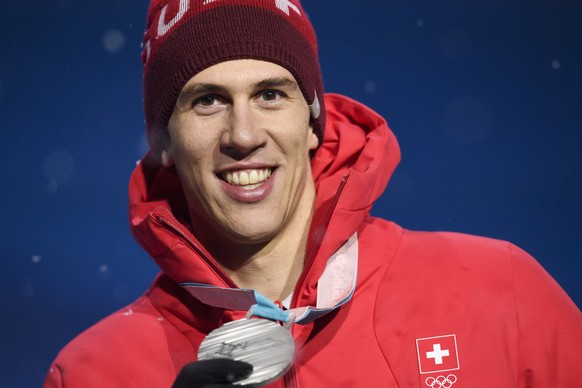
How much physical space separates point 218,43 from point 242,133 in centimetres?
22

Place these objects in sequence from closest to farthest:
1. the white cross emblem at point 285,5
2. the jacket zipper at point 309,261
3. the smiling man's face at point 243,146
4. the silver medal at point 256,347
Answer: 1. the silver medal at point 256,347
2. the jacket zipper at point 309,261
3. the smiling man's face at point 243,146
4. the white cross emblem at point 285,5

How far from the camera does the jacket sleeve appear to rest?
1.94 meters

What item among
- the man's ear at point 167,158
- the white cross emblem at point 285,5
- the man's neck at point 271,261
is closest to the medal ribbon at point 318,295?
the man's neck at point 271,261

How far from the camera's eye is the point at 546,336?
1.96 m

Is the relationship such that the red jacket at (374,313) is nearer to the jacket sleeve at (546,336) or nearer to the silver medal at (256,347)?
the jacket sleeve at (546,336)

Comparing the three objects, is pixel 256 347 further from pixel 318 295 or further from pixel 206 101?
pixel 206 101

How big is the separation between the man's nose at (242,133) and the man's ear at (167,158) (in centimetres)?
26

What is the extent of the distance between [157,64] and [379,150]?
558 millimetres

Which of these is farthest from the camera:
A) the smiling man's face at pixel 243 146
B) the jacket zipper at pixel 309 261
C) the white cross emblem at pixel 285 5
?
the white cross emblem at pixel 285 5

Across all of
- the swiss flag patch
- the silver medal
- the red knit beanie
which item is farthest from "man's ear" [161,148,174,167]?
the swiss flag patch

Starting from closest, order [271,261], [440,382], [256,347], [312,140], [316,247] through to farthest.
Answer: [256,347], [440,382], [316,247], [271,261], [312,140]

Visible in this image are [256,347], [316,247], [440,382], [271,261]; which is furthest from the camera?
[271,261]

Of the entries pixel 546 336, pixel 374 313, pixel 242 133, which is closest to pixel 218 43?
pixel 242 133

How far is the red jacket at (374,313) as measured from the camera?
195 cm
